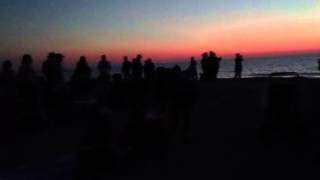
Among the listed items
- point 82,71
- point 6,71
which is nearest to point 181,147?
point 82,71

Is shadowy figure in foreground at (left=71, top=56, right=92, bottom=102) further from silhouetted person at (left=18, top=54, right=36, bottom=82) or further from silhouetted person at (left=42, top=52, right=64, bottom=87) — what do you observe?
silhouetted person at (left=18, top=54, right=36, bottom=82)

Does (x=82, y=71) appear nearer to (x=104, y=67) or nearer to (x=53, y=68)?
(x=53, y=68)

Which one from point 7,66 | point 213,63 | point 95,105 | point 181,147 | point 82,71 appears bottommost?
point 181,147

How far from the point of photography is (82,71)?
2067cm

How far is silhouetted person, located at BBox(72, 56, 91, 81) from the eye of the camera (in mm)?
20500

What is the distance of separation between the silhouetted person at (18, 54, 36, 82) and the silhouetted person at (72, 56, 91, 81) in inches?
129

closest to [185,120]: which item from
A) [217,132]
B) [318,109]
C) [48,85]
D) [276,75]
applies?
[217,132]

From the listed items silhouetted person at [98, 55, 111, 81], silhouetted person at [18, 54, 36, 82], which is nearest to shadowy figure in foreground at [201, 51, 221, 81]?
silhouetted person at [98, 55, 111, 81]

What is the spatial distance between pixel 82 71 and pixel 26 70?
383 centimetres

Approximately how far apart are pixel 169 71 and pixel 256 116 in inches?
184

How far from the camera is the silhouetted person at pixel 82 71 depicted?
20500mm

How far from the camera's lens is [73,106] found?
734 inches

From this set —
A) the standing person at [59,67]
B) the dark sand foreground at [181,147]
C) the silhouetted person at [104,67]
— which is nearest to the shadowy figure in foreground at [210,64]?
the silhouetted person at [104,67]

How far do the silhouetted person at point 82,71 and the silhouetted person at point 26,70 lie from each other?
3.29m
